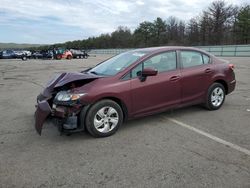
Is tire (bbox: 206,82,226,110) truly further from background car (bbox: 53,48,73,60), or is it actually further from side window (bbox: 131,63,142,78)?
background car (bbox: 53,48,73,60)

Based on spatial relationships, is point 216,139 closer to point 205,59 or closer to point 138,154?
point 138,154

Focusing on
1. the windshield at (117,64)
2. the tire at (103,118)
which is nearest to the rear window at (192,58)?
the windshield at (117,64)

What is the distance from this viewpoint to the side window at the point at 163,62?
544 cm

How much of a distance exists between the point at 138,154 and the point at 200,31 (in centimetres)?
6826

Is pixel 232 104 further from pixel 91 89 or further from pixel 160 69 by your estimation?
pixel 91 89

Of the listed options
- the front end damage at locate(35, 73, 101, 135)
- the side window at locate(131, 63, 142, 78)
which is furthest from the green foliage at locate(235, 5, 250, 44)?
the front end damage at locate(35, 73, 101, 135)

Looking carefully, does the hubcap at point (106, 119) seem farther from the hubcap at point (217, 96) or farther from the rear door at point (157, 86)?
the hubcap at point (217, 96)

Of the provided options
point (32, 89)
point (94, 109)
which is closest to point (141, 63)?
point (94, 109)

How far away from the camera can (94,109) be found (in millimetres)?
4695

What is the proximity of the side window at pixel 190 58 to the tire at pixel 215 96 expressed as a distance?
66 centimetres

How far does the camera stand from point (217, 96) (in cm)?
651

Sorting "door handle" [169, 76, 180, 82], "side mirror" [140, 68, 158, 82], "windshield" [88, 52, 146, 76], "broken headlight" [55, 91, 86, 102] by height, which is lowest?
"broken headlight" [55, 91, 86, 102]

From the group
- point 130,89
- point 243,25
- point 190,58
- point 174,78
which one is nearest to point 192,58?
point 190,58

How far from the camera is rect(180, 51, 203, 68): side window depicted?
19.5ft
